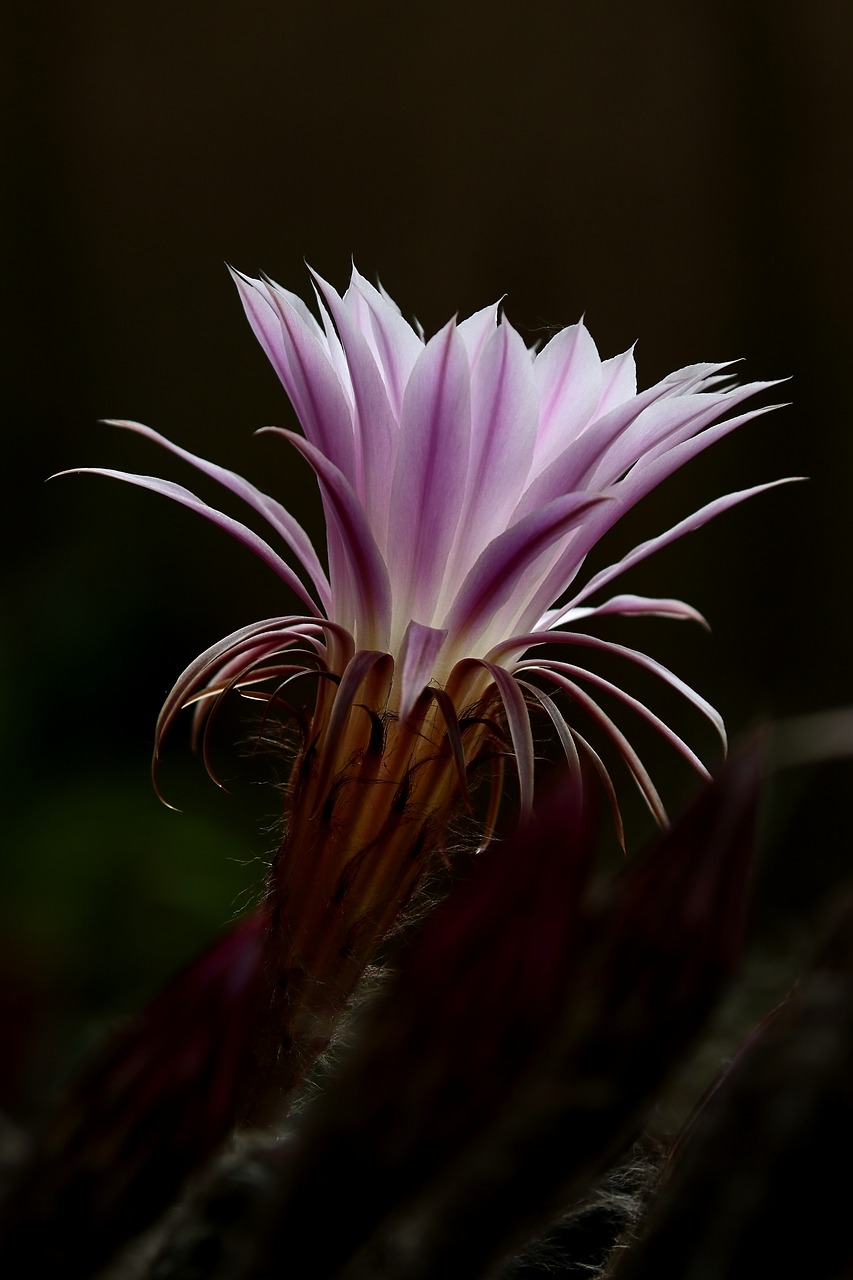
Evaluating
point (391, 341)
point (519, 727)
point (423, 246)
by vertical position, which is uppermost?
point (423, 246)

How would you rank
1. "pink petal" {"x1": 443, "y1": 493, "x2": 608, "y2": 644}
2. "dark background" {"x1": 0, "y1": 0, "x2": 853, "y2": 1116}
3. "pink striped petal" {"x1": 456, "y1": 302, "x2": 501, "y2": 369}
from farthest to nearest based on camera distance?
"dark background" {"x1": 0, "y1": 0, "x2": 853, "y2": 1116} < "pink striped petal" {"x1": 456, "y1": 302, "x2": 501, "y2": 369} < "pink petal" {"x1": 443, "y1": 493, "x2": 608, "y2": 644}

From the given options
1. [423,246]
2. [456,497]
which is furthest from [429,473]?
[423,246]

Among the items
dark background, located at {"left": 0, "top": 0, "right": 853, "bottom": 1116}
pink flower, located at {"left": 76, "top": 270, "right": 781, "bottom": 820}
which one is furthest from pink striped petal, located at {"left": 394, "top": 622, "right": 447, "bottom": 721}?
dark background, located at {"left": 0, "top": 0, "right": 853, "bottom": 1116}

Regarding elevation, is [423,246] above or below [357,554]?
above

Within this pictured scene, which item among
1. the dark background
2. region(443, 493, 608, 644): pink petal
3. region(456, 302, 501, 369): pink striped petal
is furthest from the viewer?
the dark background

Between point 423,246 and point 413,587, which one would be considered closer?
point 413,587

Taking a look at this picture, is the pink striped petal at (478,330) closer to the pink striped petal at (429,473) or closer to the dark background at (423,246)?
the pink striped petal at (429,473)

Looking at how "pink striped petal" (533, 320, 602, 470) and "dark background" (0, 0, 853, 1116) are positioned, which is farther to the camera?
"dark background" (0, 0, 853, 1116)

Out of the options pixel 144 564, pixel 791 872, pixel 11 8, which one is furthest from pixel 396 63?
pixel 791 872

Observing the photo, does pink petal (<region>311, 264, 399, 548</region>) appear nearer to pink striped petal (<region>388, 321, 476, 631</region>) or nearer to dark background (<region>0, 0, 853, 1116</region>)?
pink striped petal (<region>388, 321, 476, 631</region>)

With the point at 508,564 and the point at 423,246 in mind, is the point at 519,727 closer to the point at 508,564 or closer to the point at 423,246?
the point at 508,564
